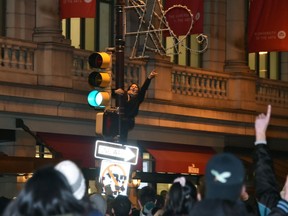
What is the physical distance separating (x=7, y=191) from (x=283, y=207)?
18793 millimetres

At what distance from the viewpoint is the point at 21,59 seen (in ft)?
82.7

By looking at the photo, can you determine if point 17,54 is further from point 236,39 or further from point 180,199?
point 180,199

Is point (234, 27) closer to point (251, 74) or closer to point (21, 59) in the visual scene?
point (251, 74)

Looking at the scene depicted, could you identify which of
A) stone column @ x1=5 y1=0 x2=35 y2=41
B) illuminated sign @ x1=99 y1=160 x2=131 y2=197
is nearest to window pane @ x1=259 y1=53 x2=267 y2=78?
stone column @ x1=5 y1=0 x2=35 y2=41

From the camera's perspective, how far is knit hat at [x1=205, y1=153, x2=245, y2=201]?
5.91 metres

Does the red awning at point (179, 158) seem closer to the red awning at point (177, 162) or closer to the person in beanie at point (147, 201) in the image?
the red awning at point (177, 162)

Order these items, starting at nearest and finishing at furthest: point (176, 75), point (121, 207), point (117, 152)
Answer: point (121, 207) → point (117, 152) → point (176, 75)

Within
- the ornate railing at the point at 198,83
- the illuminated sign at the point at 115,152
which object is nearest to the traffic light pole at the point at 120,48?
the illuminated sign at the point at 115,152

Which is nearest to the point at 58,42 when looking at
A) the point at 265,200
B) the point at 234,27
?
the point at 234,27

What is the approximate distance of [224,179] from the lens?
5.91m

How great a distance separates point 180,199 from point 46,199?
3.62 metres

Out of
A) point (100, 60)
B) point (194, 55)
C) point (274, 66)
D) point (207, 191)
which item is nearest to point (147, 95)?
point (194, 55)

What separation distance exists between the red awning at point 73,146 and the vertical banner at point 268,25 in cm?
526

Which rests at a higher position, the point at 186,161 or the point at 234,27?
the point at 234,27
